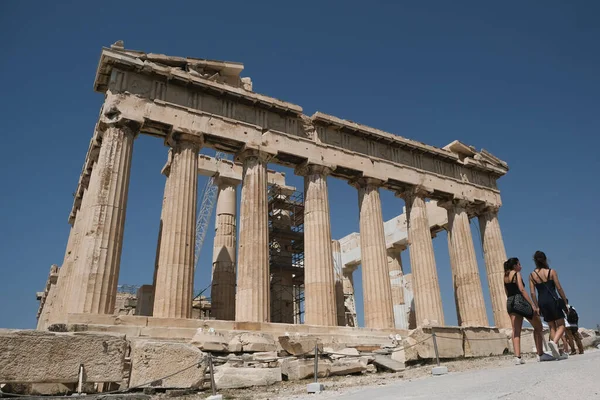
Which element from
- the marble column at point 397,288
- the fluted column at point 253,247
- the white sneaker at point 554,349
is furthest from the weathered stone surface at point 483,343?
the marble column at point 397,288

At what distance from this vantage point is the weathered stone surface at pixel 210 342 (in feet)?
40.2

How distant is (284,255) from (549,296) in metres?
18.8

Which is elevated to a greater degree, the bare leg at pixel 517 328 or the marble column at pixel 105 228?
the marble column at pixel 105 228

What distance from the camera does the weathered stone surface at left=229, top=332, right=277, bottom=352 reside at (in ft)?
41.9

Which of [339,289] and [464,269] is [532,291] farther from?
[339,289]

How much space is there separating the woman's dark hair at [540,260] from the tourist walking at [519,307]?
578mm

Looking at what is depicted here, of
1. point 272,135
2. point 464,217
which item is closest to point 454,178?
point 464,217

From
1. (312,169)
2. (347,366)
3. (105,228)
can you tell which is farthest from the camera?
(312,169)

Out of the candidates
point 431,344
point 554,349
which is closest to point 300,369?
point 431,344

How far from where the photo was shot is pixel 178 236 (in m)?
16.1

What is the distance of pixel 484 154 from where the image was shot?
27281 mm

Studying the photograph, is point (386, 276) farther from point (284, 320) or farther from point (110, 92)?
point (110, 92)

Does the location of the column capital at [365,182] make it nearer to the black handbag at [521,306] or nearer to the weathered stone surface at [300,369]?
the weathered stone surface at [300,369]

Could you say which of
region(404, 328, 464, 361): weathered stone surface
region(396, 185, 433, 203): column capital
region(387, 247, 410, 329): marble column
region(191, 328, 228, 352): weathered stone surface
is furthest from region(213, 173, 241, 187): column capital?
region(404, 328, 464, 361): weathered stone surface
